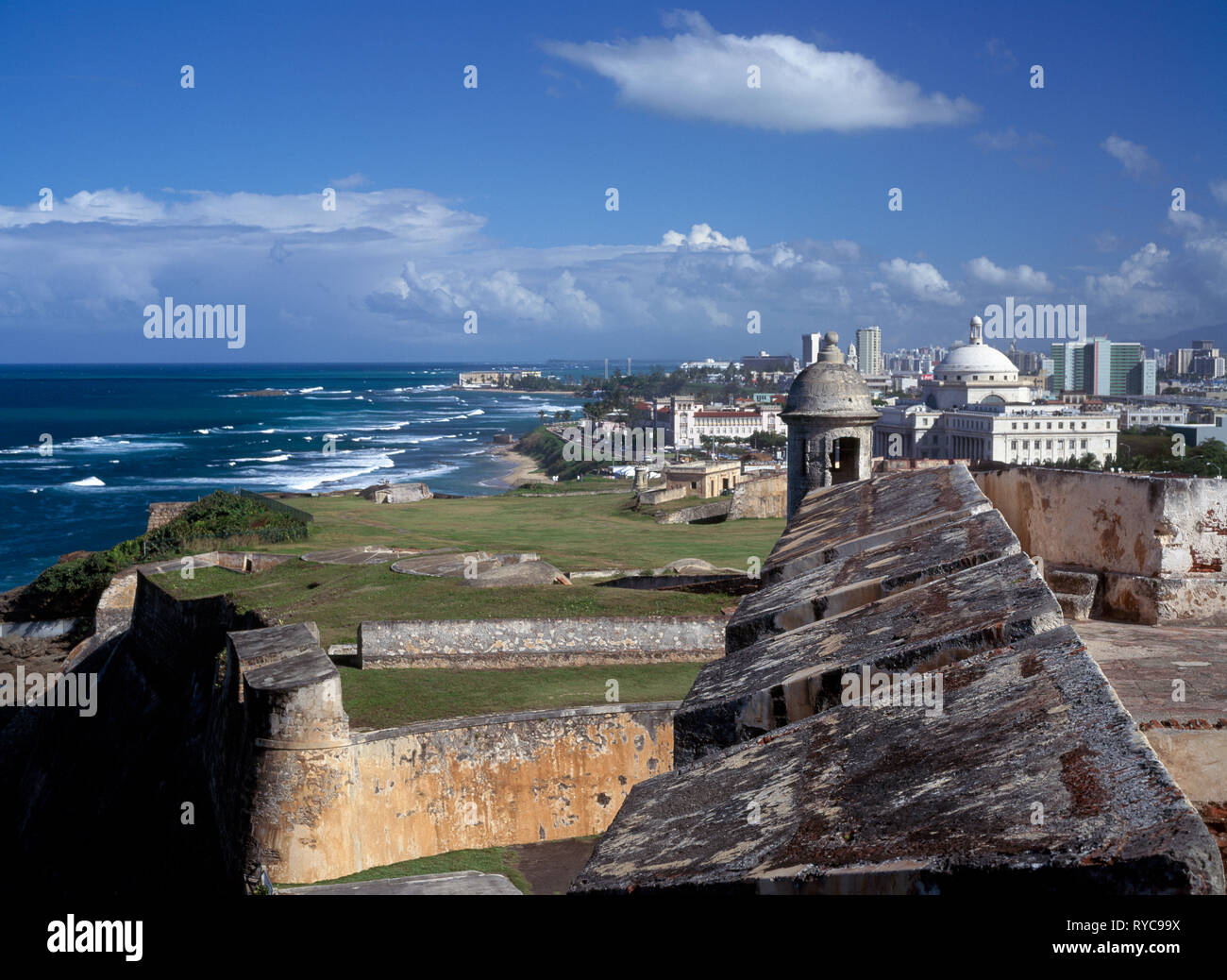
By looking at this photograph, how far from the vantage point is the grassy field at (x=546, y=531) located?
92.0 feet

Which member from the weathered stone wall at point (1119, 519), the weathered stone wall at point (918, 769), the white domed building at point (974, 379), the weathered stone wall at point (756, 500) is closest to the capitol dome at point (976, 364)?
A: the white domed building at point (974, 379)

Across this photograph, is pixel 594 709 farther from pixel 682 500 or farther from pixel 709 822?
pixel 682 500

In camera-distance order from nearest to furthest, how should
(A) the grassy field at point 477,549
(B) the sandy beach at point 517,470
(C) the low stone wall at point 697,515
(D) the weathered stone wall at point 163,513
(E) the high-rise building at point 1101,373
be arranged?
(A) the grassy field at point 477,549, (D) the weathered stone wall at point 163,513, (C) the low stone wall at point 697,515, (B) the sandy beach at point 517,470, (E) the high-rise building at point 1101,373

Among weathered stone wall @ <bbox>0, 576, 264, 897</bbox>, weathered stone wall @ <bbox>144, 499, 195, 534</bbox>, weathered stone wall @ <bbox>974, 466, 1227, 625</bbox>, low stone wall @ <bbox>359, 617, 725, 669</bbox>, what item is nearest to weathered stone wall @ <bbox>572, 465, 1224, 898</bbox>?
weathered stone wall @ <bbox>974, 466, 1227, 625</bbox>

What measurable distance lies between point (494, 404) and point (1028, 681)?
19285 cm

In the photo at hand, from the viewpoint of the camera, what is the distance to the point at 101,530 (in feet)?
A: 177

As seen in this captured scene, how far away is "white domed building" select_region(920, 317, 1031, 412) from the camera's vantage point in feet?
305

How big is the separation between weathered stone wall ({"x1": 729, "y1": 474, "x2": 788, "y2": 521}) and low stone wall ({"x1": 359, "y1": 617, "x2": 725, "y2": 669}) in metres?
20.9

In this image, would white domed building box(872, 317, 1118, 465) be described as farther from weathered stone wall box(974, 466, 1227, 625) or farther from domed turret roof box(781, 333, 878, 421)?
weathered stone wall box(974, 466, 1227, 625)

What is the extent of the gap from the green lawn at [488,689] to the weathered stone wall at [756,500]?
2122 cm

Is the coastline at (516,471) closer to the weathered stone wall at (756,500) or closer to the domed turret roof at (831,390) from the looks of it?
the weathered stone wall at (756,500)

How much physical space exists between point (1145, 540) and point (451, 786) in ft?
29.7

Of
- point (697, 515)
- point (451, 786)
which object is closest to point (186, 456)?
point (697, 515)
